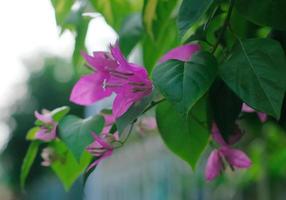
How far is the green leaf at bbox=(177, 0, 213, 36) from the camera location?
0.34 meters

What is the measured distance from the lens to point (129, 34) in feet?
1.89

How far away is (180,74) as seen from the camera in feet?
1.08

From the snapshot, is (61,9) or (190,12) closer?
(190,12)

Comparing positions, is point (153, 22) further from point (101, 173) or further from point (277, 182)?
point (101, 173)

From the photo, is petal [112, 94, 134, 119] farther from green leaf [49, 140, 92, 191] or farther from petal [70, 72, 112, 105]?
green leaf [49, 140, 92, 191]

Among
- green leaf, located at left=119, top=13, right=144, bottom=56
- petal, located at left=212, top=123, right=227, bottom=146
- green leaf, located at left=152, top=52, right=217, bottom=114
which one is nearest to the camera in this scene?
green leaf, located at left=152, top=52, right=217, bottom=114

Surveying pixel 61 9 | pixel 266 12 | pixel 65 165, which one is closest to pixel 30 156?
pixel 65 165

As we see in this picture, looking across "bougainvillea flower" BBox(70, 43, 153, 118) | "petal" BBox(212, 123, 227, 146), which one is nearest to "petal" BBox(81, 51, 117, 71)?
"bougainvillea flower" BBox(70, 43, 153, 118)

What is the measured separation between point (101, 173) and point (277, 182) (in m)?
3.25

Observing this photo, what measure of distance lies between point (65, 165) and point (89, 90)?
112 mm

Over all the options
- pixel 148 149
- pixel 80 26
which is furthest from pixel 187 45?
pixel 148 149

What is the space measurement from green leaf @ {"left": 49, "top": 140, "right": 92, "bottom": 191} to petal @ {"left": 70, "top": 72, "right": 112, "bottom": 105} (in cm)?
8

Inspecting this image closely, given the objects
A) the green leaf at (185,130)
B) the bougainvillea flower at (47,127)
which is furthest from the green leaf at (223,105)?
the bougainvillea flower at (47,127)

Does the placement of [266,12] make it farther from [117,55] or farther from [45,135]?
[45,135]
